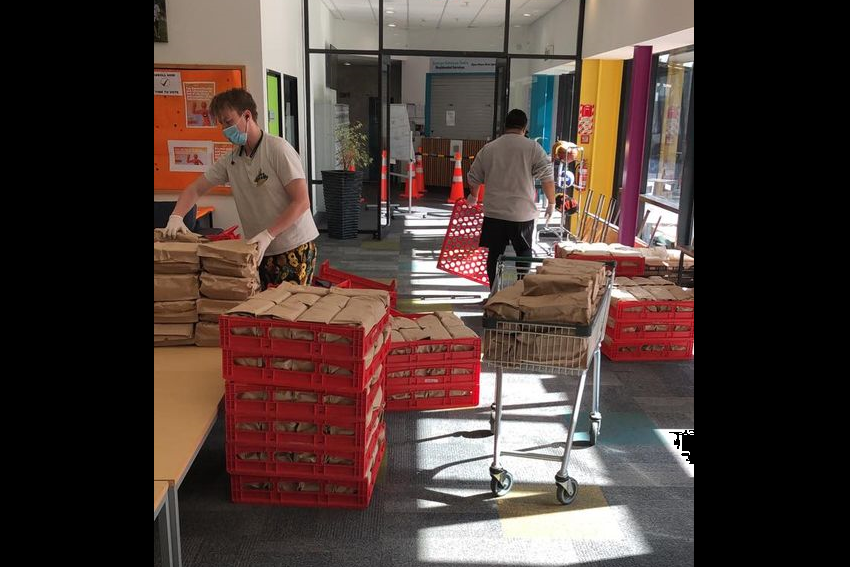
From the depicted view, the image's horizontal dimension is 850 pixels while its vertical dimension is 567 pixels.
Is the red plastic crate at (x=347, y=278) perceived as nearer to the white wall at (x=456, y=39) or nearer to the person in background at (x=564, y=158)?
the person in background at (x=564, y=158)

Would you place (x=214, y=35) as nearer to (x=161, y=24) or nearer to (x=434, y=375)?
(x=161, y=24)

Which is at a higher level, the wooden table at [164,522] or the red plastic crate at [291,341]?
the red plastic crate at [291,341]

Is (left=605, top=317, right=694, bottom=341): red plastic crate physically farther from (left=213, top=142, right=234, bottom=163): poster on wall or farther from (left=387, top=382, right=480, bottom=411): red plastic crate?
(left=213, top=142, right=234, bottom=163): poster on wall

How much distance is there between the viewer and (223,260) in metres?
3.24

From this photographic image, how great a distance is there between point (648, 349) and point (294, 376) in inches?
126

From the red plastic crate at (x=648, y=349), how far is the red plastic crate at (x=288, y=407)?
9.09 feet

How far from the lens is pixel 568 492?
3188mm

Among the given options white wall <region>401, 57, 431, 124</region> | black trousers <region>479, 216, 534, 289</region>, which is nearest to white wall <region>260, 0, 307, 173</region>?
black trousers <region>479, 216, 534, 289</region>

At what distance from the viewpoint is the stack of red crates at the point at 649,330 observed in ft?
16.4

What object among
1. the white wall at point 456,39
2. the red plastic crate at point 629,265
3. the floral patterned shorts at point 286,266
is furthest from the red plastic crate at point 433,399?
the white wall at point 456,39

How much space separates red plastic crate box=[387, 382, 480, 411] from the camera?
407cm

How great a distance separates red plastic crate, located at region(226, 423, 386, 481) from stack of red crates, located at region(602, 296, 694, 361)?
264 cm

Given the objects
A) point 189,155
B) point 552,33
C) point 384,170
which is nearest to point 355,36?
point 384,170
